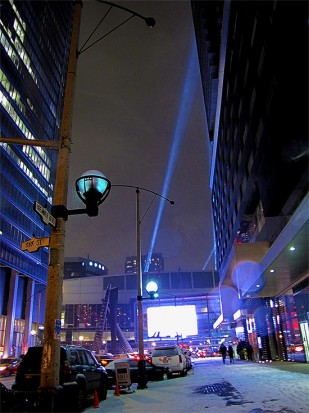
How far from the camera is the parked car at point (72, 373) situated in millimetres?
9242

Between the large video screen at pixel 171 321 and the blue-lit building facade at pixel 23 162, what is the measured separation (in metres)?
21.7

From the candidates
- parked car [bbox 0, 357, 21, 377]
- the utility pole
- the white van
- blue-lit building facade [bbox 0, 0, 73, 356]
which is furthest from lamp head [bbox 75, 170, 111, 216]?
blue-lit building facade [bbox 0, 0, 73, 356]

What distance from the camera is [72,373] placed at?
9.75 meters

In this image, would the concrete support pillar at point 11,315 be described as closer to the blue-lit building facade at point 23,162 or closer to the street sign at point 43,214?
the blue-lit building facade at point 23,162

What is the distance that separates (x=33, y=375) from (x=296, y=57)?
1473cm

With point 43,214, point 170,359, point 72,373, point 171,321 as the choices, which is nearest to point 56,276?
point 43,214

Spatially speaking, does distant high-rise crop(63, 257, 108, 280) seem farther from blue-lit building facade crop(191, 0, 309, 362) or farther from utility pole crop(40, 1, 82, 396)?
utility pole crop(40, 1, 82, 396)

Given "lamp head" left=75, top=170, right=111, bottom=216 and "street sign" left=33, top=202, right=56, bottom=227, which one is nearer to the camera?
"street sign" left=33, top=202, right=56, bottom=227

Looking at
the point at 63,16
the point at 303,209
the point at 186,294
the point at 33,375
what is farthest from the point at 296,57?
the point at 63,16

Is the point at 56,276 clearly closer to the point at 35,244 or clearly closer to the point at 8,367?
the point at 35,244

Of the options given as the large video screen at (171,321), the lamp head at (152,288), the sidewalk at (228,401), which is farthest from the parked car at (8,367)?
the sidewalk at (228,401)

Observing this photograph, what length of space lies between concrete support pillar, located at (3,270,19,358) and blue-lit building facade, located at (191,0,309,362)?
36.1m

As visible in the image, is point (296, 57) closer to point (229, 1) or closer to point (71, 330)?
point (229, 1)

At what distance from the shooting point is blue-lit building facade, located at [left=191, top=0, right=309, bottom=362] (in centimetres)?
1605
